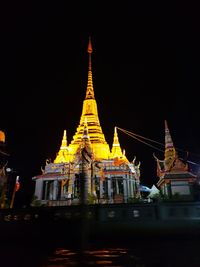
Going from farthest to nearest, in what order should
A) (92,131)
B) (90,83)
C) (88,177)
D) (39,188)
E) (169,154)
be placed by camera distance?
(90,83) < (92,131) < (39,188) < (88,177) < (169,154)

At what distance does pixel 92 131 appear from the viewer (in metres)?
44.2

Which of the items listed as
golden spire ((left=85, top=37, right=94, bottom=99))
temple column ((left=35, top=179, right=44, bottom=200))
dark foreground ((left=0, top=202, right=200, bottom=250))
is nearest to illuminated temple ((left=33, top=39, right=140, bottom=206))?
temple column ((left=35, top=179, right=44, bottom=200))

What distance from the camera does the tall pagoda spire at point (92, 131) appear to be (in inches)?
1625

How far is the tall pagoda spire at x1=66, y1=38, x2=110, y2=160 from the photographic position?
41281 mm

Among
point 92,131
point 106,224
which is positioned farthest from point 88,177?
point 106,224

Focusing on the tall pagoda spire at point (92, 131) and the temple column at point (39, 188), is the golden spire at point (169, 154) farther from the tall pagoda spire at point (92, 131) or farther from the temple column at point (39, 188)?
the temple column at point (39, 188)

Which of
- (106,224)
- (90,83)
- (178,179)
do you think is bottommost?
(106,224)

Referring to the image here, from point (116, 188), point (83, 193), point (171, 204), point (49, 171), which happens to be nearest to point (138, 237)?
point (171, 204)

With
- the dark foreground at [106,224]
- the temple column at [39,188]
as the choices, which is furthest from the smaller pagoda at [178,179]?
the temple column at [39,188]

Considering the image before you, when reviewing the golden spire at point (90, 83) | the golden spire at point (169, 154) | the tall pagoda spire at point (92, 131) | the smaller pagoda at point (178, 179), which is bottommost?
the smaller pagoda at point (178, 179)

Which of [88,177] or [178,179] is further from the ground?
[88,177]

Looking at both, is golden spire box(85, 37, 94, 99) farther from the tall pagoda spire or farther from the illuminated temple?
the illuminated temple

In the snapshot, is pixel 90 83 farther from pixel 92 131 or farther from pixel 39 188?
pixel 39 188

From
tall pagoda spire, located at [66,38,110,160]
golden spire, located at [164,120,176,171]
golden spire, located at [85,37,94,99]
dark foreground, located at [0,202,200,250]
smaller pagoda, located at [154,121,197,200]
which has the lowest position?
dark foreground, located at [0,202,200,250]
